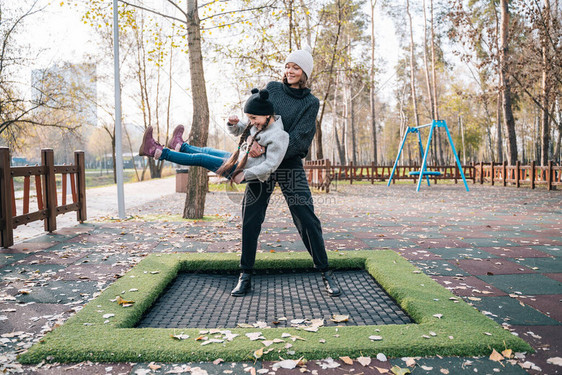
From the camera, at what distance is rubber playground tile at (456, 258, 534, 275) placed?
11.7 ft

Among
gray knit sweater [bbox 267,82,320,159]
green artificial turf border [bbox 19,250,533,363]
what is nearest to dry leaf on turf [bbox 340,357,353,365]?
green artificial turf border [bbox 19,250,533,363]

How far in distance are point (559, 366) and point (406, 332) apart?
2.34 feet

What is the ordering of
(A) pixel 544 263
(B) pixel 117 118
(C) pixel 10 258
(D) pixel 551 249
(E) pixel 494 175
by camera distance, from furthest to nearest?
(E) pixel 494 175 < (B) pixel 117 118 < (D) pixel 551 249 < (C) pixel 10 258 < (A) pixel 544 263

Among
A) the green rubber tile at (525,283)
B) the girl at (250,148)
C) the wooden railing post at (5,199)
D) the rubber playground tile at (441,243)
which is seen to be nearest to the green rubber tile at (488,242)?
the rubber playground tile at (441,243)

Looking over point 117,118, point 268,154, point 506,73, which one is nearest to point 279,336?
point 268,154

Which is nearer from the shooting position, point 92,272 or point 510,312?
point 510,312

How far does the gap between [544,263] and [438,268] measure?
1.13 meters

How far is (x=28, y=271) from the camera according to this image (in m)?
3.74

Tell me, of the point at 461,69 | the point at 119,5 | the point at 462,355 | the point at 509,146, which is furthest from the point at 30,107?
the point at 461,69

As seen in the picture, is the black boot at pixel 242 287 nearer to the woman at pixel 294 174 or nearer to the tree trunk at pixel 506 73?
the woman at pixel 294 174

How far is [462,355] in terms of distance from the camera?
200cm

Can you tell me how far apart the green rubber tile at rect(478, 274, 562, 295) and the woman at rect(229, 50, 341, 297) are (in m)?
1.36

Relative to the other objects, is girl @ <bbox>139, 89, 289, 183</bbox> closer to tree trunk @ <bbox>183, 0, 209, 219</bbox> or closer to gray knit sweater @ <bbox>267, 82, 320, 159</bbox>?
gray knit sweater @ <bbox>267, 82, 320, 159</bbox>

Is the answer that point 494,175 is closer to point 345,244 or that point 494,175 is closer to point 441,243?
point 441,243
